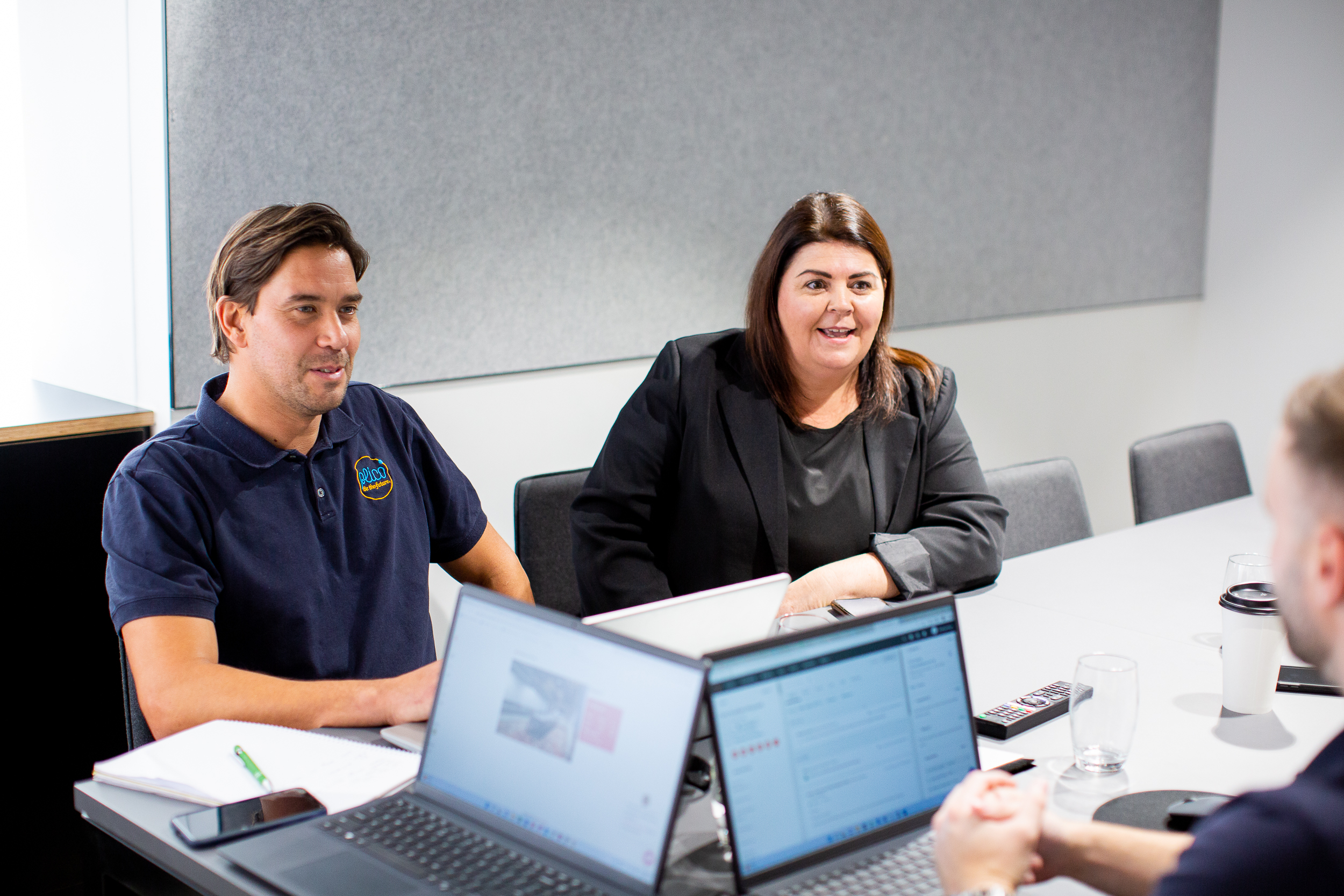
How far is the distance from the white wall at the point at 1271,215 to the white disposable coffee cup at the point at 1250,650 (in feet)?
11.1

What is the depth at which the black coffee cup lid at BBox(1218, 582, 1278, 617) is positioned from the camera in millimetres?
1628

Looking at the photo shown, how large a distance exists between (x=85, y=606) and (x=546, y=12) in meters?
1.79

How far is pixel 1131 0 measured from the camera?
457cm

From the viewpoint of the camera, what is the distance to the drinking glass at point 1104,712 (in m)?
1.45

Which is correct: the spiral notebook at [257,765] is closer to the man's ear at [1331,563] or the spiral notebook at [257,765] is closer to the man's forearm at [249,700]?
the man's forearm at [249,700]

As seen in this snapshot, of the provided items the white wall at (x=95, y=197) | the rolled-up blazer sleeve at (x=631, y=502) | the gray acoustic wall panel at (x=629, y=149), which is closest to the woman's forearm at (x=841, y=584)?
the rolled-up blazer sleeve at (x=631, y=502)

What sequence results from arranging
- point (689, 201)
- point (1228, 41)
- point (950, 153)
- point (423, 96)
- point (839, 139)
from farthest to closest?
1. point (1228, 41)
2. point (950, 153)
3. point (839, 139)
4. point (689, 201)
5. point (423, 96)

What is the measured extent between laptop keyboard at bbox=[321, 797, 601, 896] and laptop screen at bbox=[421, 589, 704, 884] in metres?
0.03

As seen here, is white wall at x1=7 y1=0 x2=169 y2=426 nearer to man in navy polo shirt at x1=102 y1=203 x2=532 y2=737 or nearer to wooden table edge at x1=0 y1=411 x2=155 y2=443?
wooden table edge at x1=0 y1=411 x2=155 y2=443

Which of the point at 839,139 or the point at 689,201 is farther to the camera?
the point at 839,139

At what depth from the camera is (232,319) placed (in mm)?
1860

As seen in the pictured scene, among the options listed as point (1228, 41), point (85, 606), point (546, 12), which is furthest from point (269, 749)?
point (1228, 41)

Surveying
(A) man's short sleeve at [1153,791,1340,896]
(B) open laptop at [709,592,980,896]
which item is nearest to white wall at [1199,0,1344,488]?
(B) open laptop at [709,592,980,896]

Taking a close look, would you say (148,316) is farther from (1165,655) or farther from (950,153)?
(950,153)
